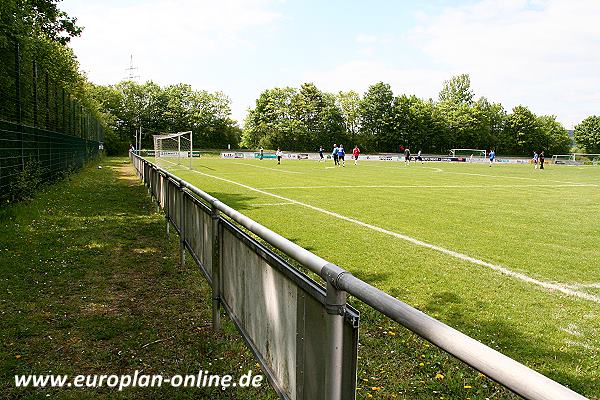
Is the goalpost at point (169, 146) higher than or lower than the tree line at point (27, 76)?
lower

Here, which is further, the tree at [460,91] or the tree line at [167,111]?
the tree at [460,91]

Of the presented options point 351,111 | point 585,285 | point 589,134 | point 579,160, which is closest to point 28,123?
point 585,285

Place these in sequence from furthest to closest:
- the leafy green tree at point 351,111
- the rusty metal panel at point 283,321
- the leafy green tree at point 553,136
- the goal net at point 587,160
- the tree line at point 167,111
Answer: the leafy green tree at point 553,136
the leafy green tree at point 351,111
the tree line at point 167,111
the goal net at point 587,160
the rusty metal panel at point 283,321

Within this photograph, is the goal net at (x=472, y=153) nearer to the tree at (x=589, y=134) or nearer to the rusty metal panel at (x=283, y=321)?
the tree at (x=589, y=134)

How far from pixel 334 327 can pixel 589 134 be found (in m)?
132

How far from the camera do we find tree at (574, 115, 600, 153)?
111 m

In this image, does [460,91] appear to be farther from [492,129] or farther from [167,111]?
[167,111]

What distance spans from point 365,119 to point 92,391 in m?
97.2

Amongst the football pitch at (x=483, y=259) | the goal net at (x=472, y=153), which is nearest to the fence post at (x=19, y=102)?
the football pitch at (x=483, y=259)

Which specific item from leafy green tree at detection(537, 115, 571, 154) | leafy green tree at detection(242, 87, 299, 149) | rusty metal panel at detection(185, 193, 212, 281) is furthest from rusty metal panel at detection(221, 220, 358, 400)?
leafy green tree at detection(537, 115, 571, 154)

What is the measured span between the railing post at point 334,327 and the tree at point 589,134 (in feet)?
419

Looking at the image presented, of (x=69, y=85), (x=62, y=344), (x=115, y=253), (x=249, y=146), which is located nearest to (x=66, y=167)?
(x=115, y=253)

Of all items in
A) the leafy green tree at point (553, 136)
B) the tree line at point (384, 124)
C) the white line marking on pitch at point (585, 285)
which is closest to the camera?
the white line marking on pitch at point (585, 285)

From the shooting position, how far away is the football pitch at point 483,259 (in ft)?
13.6
